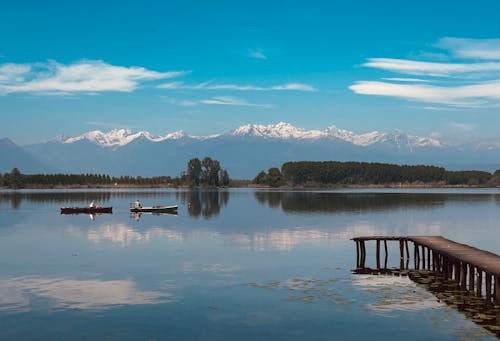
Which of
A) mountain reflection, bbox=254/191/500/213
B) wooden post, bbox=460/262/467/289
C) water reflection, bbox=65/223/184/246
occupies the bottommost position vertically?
water reflection, bbox=65/223/184/246

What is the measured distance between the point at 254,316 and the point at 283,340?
13.3 ft

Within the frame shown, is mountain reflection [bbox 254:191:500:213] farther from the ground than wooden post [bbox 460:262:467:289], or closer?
farther from the ground

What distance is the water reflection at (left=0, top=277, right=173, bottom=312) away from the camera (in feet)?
103

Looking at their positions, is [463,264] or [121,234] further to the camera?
[121,234]

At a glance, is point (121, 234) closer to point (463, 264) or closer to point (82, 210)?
point (82, 210)

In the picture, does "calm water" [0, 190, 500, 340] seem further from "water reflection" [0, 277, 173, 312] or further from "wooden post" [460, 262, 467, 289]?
"wooden post" [460, 262, 467, 289]

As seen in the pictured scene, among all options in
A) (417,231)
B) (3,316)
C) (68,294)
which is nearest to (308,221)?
(417,231)

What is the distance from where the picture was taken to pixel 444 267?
41.3 m

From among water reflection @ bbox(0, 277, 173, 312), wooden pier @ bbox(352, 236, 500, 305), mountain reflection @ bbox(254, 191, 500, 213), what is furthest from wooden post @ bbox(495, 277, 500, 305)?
mountain reflection @ bbox(254, 191, 500, 213)

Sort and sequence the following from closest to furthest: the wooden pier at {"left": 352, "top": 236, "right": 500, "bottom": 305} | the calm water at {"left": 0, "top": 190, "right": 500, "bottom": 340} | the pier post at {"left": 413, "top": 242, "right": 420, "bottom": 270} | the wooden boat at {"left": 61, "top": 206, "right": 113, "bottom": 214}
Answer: the calm water at {"left": 0, "top": 190, "right": 500, "bottom": 340}, the wooden pier at {"left": 352, "top": 236, "right": 500, "bottom": 305}, the pier post at {"left": 413, "top": 242, "right": 420, "bottom": 270}, the wooden boat at {"left": 61, "top": 206, "right": 113, "bottom": 214}

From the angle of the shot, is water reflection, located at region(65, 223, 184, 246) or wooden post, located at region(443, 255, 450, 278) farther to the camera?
water reflection, located at region(65, 223, 184, 246)

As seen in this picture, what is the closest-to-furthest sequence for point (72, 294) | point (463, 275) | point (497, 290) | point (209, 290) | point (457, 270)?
point (497, 290) → point (72, 294) → point (209, 290) → point (463, 275) → point (457, 270)

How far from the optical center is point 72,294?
34.0 meters

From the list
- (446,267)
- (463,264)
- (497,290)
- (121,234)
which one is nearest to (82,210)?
(121,234)
